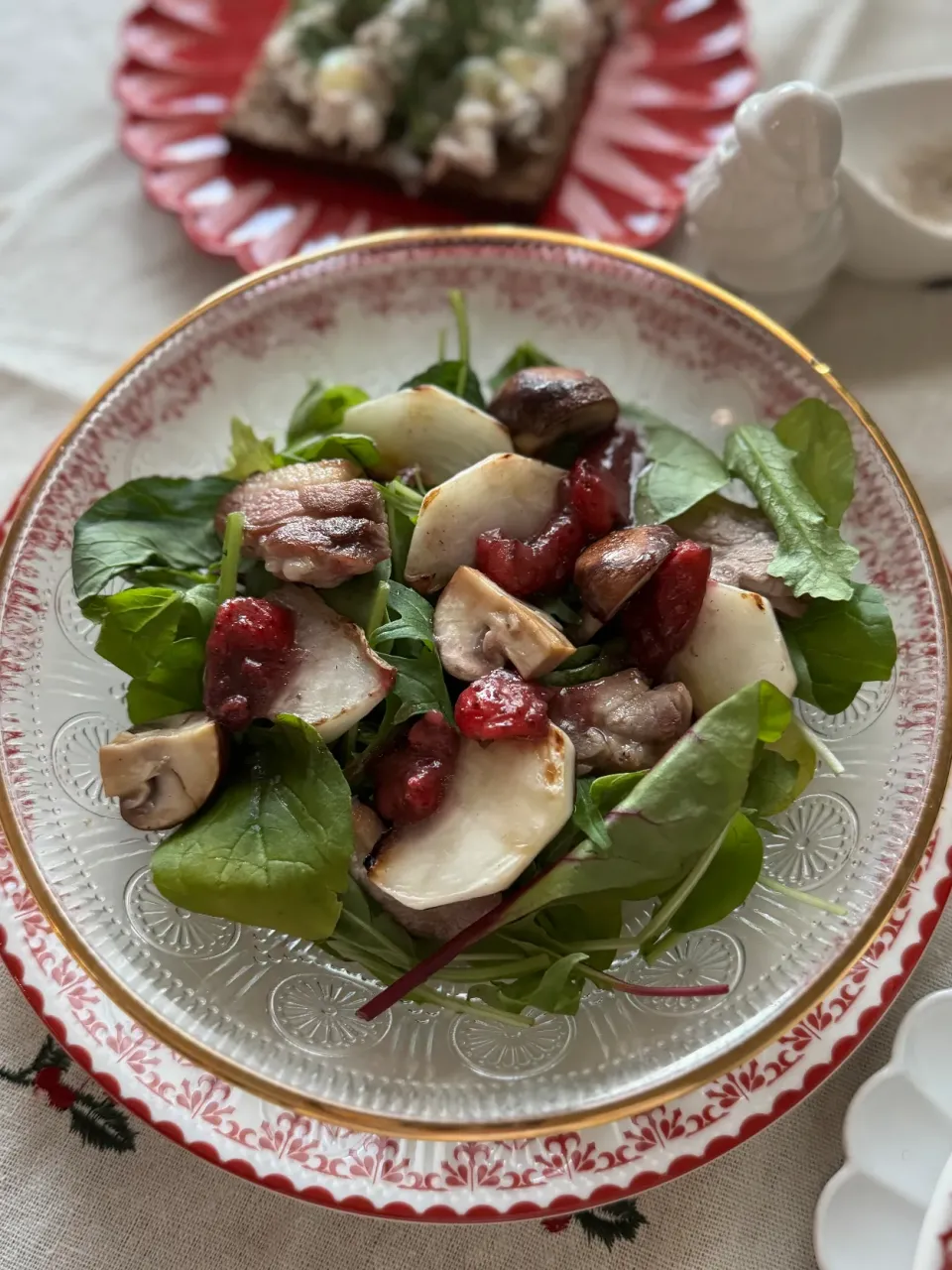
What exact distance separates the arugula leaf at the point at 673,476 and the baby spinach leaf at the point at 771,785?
0.30m

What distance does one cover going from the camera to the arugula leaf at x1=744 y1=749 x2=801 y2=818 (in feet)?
3.84

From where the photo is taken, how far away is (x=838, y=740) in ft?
4.19

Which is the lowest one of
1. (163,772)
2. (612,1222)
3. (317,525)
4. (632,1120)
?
(612,1222)

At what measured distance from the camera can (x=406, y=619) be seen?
46.7 inches

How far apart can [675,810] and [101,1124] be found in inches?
28.2

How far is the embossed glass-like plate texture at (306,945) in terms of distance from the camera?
112 cm

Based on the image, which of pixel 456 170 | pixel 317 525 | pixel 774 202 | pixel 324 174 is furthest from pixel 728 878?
pixel 324 174

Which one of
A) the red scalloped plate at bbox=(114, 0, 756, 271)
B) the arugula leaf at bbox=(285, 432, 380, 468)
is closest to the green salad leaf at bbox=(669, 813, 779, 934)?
the arugula leaf at bbox=(285, 432, 380, 468)

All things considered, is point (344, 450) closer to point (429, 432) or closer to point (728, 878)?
point (429, 432)

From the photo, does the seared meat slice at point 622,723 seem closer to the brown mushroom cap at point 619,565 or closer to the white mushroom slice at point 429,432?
the brown mushroom cap at point 619,565

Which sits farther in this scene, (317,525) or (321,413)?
(321,413)

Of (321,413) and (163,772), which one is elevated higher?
(321,413)

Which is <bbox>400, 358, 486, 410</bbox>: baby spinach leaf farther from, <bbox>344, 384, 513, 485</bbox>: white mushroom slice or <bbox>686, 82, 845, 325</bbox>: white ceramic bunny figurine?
<bbox>686, 82, 845, 325</bbox>: white ceramic bunny figurine

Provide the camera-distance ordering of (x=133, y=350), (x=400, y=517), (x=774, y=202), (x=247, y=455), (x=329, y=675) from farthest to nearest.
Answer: (x=133, y=350) → (x=774, y=202) → (x=247, y=455) → (x=400, y=517) → (x=329, y=675)
